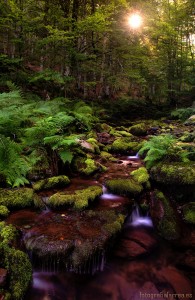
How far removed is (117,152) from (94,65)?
297 inches

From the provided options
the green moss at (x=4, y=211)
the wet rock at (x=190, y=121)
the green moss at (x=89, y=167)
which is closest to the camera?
the green moss at (x=4, y=211)

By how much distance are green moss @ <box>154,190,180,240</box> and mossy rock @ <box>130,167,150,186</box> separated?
0.86 metres

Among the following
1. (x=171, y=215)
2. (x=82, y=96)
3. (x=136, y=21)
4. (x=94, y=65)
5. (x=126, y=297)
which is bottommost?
(x=126, y=297)

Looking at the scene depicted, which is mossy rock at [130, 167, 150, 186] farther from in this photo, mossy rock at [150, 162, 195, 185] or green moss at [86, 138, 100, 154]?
green moss at [86, 138, 100, 154]

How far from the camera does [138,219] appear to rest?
6.18m

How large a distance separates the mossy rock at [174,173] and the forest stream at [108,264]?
50.0 inches

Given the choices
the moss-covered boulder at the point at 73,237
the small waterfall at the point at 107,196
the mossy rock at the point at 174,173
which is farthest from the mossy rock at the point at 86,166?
the moss-covered boulder at the point at 73,237

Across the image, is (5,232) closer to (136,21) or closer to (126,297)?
(126,297)

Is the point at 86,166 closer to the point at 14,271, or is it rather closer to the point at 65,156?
the point at 65,156

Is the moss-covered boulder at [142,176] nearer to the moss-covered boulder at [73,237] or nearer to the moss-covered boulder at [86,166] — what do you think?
the moss-covered boulder at [86,166]

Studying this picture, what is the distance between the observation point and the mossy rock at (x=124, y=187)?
656 cm

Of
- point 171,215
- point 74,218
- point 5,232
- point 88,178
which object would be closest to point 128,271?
point 74,218

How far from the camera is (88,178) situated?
7.57 meters

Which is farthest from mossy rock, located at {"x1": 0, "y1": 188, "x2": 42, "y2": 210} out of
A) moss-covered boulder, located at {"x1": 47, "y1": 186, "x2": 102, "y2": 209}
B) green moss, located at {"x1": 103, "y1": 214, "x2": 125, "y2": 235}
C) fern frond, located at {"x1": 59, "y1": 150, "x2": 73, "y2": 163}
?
green moss, located at {"x1": 103, "y1": 214, "x2": 125, "y2": 235}
